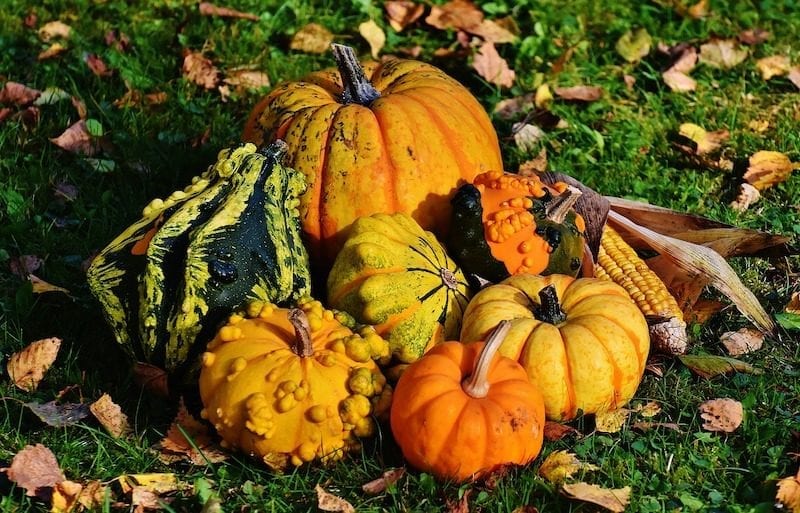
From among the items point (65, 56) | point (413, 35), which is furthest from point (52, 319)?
point (413, 35)

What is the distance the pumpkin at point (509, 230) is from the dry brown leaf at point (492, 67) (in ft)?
6.47

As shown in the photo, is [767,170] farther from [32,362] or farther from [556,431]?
[32,362]

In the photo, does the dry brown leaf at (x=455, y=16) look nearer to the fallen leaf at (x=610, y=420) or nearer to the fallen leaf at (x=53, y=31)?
the fallen leaf at (x=53, y=31)

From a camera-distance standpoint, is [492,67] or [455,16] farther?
[455,16]

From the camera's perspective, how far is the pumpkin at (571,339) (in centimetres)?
354

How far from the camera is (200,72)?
5.83 meters

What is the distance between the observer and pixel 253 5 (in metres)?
6.43

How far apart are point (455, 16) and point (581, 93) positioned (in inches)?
41.4

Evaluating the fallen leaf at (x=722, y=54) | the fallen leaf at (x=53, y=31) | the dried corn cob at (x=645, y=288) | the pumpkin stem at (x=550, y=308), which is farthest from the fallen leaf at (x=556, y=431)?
the fallen leaf at (x=53, y=31)

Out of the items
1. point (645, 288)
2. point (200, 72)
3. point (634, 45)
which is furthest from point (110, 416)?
point (634, 45)

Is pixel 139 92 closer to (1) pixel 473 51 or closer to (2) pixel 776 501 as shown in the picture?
(1) pixel 473 51

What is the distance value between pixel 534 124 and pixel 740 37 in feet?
5.42

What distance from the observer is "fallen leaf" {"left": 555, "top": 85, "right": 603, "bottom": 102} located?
588 centimetres

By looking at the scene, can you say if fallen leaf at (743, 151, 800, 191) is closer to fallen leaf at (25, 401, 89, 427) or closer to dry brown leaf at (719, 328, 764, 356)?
dry brown leaf at (719, 328, 764, 356)
